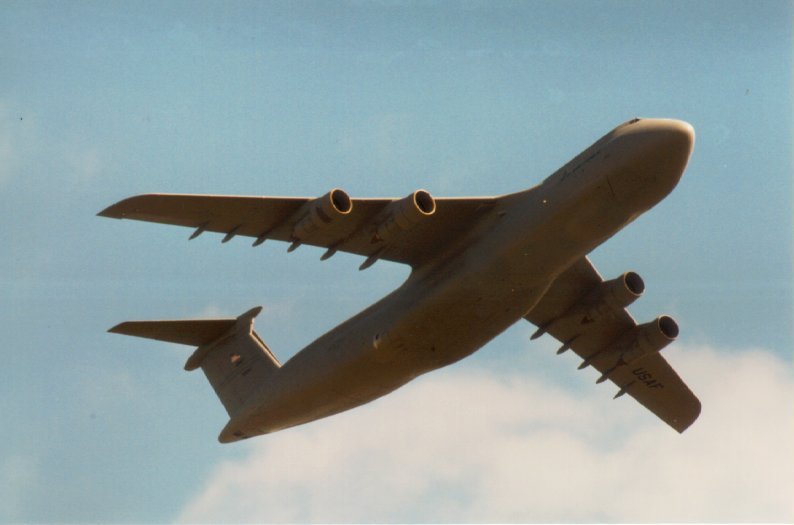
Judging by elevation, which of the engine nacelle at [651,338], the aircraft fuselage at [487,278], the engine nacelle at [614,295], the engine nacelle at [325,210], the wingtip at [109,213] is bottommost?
the engine nacelle at [651,338]

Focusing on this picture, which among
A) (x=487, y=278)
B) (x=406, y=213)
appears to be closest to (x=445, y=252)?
(x=487, y=278)

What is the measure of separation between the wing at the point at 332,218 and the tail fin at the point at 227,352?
400 centimetres

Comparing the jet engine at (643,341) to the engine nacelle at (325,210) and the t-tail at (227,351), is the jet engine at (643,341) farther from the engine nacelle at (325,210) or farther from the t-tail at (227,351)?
the engine nacelle at (325,210)

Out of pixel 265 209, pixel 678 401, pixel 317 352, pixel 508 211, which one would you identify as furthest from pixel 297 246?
pixel 678 401

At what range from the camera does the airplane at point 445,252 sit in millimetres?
15820

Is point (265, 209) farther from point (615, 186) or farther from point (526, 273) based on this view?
point (615, 186)

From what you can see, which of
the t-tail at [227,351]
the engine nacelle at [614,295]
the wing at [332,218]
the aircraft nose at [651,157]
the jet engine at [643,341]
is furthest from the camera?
the t-tail at [227,351]

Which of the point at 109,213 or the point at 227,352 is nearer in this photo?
the point at 109,213

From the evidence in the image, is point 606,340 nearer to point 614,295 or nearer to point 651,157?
point 614,295

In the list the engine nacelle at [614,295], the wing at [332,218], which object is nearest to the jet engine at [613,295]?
the engine nacelle at [614,295]

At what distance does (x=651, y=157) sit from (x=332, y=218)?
453 centimetres

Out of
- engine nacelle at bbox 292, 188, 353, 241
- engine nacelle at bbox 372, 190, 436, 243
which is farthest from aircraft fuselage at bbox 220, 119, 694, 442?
engine nacelle at bbox 292, 188, 353, 241

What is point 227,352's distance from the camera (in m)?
21.9

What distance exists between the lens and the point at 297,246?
17094mm
